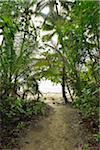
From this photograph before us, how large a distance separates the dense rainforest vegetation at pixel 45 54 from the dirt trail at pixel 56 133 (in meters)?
0.31

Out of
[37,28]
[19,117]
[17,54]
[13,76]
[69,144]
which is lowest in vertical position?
[69,144]

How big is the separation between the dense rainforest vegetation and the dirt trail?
Result: 31 cm

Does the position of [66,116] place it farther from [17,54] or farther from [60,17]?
[60,17]

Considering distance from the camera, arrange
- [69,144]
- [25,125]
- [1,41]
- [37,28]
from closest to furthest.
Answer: [69,144] < [25,125] < [1,41] < [37,28]

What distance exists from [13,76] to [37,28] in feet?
4.55

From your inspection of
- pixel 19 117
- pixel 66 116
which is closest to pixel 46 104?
pixel 66 116

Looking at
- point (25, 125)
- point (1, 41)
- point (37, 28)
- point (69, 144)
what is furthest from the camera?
point (37, 28)

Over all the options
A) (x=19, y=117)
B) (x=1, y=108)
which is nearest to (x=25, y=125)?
(x=19, y=117)

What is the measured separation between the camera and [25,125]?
7.08 m

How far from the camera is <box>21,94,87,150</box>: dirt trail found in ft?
21.1

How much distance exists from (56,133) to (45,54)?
267cm

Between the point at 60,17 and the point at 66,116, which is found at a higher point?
the point at 60,17

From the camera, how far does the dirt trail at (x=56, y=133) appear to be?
6424 millimetres

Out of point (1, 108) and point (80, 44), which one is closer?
point (1, 108)
